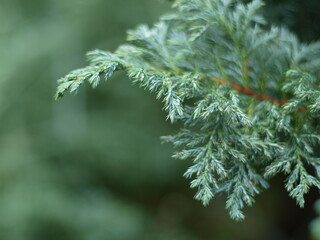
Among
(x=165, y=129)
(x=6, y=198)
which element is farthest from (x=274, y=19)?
(x=6, y=198)

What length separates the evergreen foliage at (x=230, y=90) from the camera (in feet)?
3.33

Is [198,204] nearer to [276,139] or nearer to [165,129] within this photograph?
[165,129]

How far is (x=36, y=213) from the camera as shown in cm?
315

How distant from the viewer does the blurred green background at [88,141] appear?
3.34 m

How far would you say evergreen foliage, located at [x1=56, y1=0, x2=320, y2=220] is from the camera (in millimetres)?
1016

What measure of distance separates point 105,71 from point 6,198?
9.05 ft

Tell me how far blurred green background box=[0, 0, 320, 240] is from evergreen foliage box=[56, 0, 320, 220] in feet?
7.01

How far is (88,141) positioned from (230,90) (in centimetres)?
274

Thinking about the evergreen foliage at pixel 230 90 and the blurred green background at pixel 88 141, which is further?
the blurred green background at pixel 88 141

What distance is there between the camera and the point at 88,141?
12.2 feet

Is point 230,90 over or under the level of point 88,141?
over

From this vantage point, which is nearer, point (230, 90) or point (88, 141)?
point (230, 90)

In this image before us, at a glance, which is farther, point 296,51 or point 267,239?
point 267,239

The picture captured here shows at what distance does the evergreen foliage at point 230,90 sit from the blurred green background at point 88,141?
214 cm
